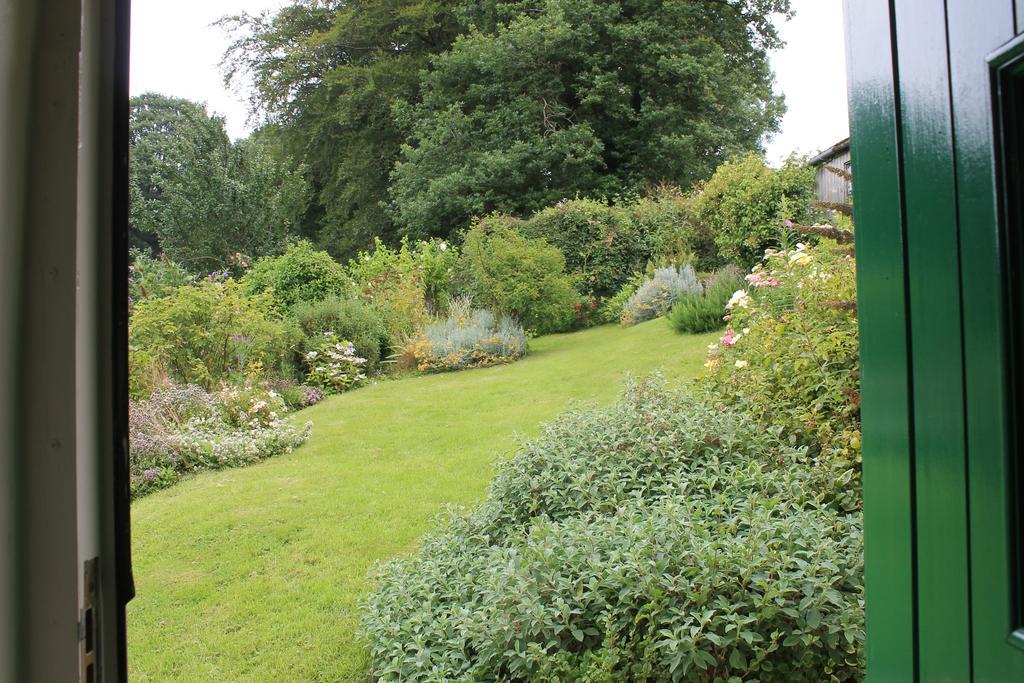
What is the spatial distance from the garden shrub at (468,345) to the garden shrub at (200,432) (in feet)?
5.11

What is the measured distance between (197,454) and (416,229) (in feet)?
21.8

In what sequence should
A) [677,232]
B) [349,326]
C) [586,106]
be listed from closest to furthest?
[349,326] → [677,232] → [586,106]

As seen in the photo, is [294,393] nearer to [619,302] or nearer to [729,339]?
[619,302]

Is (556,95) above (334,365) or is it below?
above

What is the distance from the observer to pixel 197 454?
13.3ft

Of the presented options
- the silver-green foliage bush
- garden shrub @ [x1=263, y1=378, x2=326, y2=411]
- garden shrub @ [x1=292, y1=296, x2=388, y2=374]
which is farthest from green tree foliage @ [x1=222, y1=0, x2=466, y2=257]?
the silver-green foliage bush

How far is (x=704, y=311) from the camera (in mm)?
5125

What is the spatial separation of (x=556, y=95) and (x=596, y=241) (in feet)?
9.54

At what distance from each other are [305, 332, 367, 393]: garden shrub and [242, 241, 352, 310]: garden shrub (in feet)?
3.93

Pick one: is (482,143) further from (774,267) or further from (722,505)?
(722,505)
